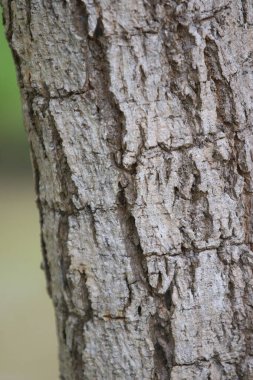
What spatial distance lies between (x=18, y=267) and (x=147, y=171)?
13.9 ft

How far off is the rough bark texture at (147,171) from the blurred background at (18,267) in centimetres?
241

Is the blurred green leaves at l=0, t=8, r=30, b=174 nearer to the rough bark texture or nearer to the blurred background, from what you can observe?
the blurred background

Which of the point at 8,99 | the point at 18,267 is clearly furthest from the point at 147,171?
the point at 8,99

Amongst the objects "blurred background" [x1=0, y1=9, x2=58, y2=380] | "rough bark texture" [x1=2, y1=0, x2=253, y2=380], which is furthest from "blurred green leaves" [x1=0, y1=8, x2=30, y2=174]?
"rough bark texture" [x1=2, y1=0, x2=253, y2=380]

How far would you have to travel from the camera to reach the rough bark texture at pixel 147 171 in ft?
4.78

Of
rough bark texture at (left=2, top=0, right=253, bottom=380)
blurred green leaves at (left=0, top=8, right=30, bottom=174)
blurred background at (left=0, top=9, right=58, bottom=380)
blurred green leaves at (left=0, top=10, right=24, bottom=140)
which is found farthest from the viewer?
blurred green leaves at (left=0, top=8, right=30, bottom=174)

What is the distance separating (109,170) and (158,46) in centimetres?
25

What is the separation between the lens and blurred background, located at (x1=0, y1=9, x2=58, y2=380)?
4.14 meters

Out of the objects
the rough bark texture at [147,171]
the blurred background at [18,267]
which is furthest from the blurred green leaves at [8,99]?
the rough bark texture at [147,171]

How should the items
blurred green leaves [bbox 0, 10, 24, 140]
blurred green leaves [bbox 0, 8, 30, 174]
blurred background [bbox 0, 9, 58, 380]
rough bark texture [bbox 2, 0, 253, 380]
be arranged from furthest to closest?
blurred green leaves [bbox 0, 8, 30, 174] → blurred green leaves [bbox 0, 10, 24, 140] → blurred background [bbox 0, 9, 58, 380] → rough bark texture [bbox 2, 0, 253, 380]

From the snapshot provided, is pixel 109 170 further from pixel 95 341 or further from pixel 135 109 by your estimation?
pixel 95 341

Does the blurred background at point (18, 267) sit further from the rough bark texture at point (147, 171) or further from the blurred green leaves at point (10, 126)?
the rough bark texture at point (147, 171)

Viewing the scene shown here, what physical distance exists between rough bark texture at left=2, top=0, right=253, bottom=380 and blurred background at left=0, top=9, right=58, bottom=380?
241 cm

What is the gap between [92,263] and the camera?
1.57 metres
